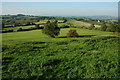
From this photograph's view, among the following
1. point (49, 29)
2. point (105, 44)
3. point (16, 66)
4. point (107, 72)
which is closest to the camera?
point (107, 72)

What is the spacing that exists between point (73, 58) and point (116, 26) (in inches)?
2500

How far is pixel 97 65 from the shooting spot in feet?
29.8

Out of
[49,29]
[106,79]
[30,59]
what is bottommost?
[106,79]

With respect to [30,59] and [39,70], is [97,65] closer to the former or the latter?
[39,70]

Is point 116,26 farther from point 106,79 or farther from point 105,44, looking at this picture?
point 106,79

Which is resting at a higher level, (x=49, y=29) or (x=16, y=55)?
(x=49, y=29)

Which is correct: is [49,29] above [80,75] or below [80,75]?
above

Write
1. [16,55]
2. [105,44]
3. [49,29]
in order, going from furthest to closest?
[49,29], [105,44], [16,55]

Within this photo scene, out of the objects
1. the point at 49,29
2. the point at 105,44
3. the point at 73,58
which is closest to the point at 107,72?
the point at 73,58

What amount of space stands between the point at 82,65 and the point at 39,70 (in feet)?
11.2

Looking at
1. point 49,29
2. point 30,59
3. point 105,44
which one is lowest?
point 30,59

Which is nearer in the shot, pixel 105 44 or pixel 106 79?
pixel 106 79

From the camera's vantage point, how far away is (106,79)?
24.6 ft

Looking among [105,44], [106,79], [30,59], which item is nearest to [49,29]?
[105,44]
